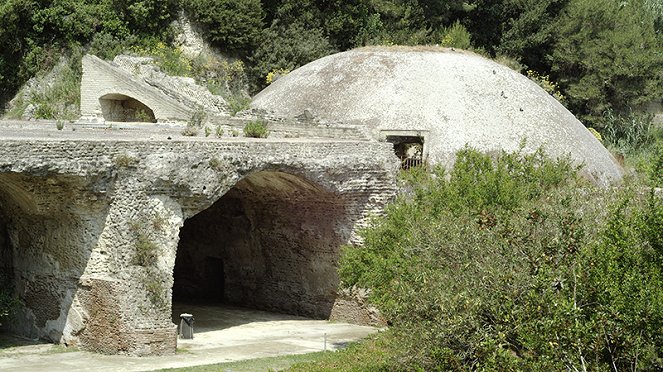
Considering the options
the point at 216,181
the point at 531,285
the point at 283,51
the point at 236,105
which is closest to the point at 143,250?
the point at 216,181

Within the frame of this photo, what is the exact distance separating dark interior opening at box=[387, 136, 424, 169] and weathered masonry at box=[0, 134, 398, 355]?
396 centimetres

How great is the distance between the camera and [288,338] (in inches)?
921

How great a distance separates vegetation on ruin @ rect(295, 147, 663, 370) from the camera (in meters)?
14.2

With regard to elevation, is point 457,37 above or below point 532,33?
below

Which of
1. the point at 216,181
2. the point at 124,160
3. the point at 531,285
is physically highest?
the point at 124,160

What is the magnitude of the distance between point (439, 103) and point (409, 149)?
166 centimetres

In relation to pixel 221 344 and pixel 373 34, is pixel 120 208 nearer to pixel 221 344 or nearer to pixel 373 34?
pixel 221 344

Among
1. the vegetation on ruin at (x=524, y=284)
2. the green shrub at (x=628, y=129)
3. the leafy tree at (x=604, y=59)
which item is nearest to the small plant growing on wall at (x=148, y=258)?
the vegetation on ruin at (x=524, y=284)

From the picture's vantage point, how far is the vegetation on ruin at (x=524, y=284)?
558 inches

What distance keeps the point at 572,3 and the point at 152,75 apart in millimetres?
→ 22974

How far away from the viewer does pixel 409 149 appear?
30.6 m

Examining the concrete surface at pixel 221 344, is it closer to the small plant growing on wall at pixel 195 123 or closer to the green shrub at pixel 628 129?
the small plant growing on wall at pixel 195 123

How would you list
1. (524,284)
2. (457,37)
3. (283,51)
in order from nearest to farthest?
(524,284)
(283,51)
(457,37)

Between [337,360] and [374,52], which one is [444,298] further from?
[374,52]
